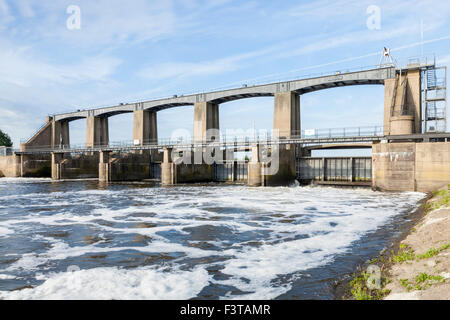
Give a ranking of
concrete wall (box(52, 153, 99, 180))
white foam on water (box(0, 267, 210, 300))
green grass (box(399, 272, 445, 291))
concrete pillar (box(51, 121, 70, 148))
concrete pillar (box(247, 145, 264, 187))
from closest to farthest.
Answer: green grass (box(399, 272, 445, 291))
white foam on water (box(0, 267, 210, 300))
concrete pillar (box(247, 145, 264, 187))
concrete wall (box(52, 153, 99, 180))
concrete pillar (box(51, 121, 70, 148))

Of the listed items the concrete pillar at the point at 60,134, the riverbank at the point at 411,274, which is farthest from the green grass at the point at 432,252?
the concrete pillar at the point at 60,134

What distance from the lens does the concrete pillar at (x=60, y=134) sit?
Answer: 60.8 m

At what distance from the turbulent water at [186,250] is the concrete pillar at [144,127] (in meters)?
32.2

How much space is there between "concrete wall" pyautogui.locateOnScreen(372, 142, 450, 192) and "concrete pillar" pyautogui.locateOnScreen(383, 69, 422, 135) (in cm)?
407

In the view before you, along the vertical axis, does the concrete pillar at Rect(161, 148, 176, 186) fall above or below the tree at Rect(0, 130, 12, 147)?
below

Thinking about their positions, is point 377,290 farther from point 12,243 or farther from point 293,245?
point 12,243

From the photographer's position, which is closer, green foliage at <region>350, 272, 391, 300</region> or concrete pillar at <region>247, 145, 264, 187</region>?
green foliage at <region>350, 272, 391, 300</region>

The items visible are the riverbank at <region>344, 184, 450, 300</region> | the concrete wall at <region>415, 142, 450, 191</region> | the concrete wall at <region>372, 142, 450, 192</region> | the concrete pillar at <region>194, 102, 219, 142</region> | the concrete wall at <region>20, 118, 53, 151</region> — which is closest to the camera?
the riverbank at <region>344, 184, 450, 300</region>

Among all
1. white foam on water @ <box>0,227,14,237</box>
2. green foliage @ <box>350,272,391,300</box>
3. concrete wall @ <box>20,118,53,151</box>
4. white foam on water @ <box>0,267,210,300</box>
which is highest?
concrete wall @ <box>20,118,53,151</box>

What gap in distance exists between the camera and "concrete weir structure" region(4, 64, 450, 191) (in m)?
26.3

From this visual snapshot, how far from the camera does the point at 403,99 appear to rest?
30625mm

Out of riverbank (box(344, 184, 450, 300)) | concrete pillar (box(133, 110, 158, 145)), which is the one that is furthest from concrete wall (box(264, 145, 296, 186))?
riverbank (box(344, 184, 450, 300))

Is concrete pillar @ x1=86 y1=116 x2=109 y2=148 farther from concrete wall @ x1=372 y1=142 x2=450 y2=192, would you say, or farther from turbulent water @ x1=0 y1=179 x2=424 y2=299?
concrete wall @ x1=372 y1=142 x2=450 y2=192
